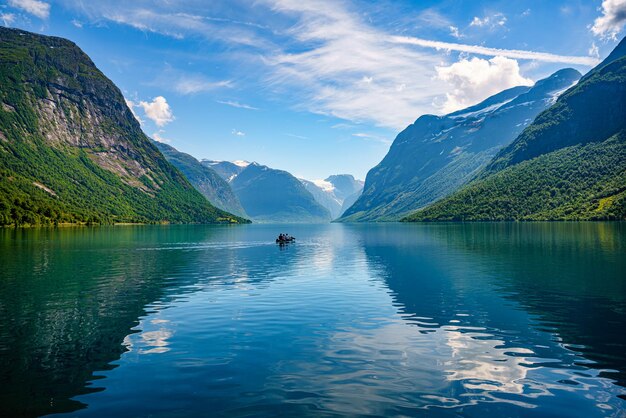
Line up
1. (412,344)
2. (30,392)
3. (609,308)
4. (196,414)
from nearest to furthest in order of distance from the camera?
(196,414), (30,392), (412,344), (609,308)

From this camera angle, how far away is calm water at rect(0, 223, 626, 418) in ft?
65.6

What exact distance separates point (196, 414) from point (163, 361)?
8.41 m

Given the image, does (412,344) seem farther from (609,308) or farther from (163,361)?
(609,308)

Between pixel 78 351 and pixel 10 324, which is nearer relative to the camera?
pixel 78 351

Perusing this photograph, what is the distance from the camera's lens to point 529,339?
3073cm

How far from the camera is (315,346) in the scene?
29.2m

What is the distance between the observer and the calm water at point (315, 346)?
65.6 ft

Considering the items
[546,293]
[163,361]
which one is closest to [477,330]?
[546,293]

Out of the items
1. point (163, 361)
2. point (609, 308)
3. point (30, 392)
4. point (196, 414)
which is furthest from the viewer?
point (609, 308)

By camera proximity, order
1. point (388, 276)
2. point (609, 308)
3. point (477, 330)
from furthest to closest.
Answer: point (388, 276) < point (609, 308) < point (477, 330)

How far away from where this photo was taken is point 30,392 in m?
20.8

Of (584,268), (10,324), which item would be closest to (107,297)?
(10,324)

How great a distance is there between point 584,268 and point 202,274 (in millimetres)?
58527

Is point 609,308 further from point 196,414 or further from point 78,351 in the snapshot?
point 78,351
